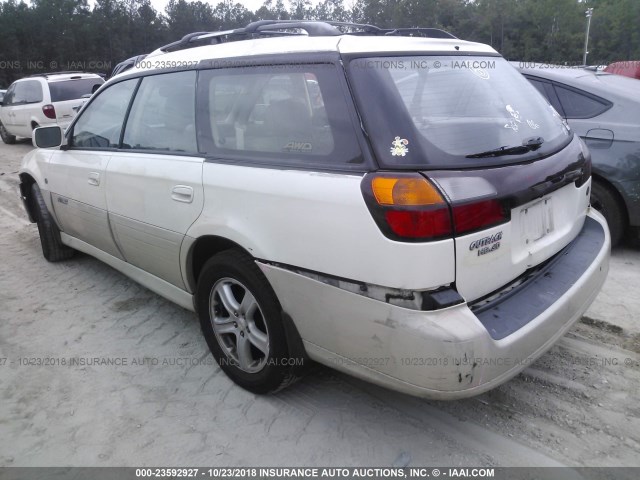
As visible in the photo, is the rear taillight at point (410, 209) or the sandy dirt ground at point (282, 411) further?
the sandy dirt ground at point (282, 411)

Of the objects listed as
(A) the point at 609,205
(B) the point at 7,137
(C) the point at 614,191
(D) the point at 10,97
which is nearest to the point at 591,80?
(C) the point at 614,191

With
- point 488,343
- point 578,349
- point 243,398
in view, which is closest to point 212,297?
point 243,398

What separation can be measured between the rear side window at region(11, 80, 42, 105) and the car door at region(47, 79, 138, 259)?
8.94 m

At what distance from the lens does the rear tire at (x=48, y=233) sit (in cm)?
462

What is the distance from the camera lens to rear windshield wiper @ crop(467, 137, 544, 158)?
2.12 metres

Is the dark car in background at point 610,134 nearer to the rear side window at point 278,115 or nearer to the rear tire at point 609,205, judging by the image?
the rear tire at point 609,205

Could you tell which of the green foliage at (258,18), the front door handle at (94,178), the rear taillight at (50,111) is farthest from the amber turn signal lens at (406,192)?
the green foliage at (258,18)

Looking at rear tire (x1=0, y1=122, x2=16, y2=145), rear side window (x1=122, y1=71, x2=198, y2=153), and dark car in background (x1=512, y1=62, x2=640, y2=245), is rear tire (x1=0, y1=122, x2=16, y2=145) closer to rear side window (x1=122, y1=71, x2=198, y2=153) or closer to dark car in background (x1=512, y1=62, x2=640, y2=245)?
rear side window (x1=122, y1=71, x2=198, y2=153)

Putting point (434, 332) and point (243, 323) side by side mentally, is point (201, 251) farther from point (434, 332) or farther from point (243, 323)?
point (434, 332)

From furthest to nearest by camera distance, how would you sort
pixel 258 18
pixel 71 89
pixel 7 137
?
pixel 258 18, pixel 7 137, pixel 71 89

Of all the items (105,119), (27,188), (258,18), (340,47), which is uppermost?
(258,18)

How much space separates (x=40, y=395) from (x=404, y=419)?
2.04m

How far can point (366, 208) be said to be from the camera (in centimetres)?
193

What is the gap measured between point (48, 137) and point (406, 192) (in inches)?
137
